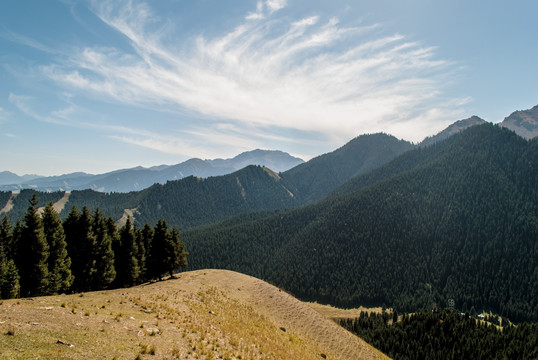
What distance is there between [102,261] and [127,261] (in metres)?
6.06

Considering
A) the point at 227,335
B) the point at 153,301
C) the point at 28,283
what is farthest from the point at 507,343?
the point at 28,283

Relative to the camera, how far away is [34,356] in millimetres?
15656

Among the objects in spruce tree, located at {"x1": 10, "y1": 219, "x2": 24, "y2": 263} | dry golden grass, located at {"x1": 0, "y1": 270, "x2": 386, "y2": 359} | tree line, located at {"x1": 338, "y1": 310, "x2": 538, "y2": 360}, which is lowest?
tree line, located at {"x1": 338, "y1": 310, "x2": 538, "y2": 360}

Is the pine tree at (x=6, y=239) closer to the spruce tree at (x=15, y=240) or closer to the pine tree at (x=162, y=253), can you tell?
the spruce tree at (x=15, y=240)

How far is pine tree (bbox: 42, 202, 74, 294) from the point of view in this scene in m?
45.5

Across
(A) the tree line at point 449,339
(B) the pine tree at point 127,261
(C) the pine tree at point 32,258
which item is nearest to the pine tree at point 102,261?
(B) the pine tree at point 127,261

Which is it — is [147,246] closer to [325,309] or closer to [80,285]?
[80,285]

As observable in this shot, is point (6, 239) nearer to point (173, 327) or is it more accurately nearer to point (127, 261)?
point (127, 261)

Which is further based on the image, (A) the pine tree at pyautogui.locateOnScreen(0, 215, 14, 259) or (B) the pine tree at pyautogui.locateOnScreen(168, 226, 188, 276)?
(B) the pine tree at pyautogui.locateOnScreen(168, 226, 188, 276)

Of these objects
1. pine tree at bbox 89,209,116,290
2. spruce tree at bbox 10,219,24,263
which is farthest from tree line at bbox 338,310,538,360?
spruce tree at bbox 10,219,24,263

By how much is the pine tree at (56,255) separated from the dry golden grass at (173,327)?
46.8 ft

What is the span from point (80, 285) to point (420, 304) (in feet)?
662

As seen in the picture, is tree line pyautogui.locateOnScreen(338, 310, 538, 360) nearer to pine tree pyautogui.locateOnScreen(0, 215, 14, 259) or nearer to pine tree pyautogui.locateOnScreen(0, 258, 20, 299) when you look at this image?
pine tree pyautogui.locateOnScreen(0, 258, 20, 299)

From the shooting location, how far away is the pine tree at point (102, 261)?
51188mm
